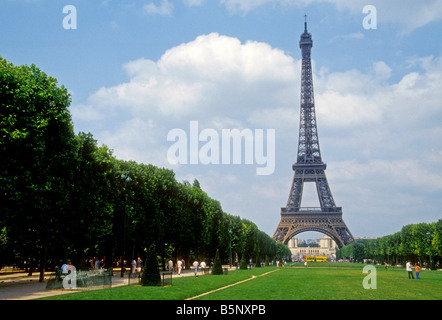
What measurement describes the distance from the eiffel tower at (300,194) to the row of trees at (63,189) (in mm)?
89560

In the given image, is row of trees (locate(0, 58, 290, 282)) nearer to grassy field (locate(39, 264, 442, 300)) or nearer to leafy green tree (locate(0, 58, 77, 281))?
leafy green tree (locate(0, 58, 77, 281))

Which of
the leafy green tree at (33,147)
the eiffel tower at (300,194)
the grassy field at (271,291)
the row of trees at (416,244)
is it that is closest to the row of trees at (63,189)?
the leafy green tree at (33,147)

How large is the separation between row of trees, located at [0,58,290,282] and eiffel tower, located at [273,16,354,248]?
89.6 metres

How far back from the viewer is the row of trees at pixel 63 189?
3048cm

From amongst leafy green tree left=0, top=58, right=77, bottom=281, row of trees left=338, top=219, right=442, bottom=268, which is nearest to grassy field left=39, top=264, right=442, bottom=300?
leafy green tree left=0, top=58, right=77, bottom=281

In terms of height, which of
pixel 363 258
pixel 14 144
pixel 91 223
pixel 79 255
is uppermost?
pixel 14 144

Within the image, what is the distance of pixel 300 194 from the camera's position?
156 m

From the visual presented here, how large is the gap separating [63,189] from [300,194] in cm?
12778

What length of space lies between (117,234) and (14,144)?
2297 centimetres

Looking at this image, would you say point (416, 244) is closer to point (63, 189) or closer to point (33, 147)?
point (63, 189)

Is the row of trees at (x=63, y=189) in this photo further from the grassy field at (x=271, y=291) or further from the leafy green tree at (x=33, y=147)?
the grassy field at (x=271, y=291)
